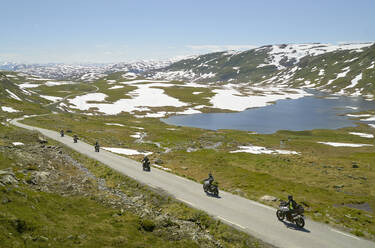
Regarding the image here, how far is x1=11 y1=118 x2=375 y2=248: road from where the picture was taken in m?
17.2

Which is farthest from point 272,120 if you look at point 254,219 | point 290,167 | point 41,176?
point 41,176

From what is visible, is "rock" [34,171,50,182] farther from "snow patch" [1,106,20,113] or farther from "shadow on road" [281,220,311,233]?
"snow patch" [1,106,20,113]

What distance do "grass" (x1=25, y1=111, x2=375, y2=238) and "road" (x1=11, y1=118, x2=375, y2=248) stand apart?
2293 mm

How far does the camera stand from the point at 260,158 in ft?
184

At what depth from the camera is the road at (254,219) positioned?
56.5 feet

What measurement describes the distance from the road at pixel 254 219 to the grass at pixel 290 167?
90.3 inches

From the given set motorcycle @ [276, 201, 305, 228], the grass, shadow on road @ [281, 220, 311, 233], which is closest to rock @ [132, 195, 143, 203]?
the grass

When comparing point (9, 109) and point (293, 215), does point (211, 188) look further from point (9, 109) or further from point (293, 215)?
point (9, 109)

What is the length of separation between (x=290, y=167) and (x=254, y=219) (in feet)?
102

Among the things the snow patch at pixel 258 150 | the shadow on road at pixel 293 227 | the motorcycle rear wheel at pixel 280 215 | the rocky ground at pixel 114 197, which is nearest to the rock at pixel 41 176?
the rocky ground at pixel 114 197

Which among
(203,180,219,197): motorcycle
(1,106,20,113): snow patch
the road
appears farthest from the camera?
(1,106,20,113): snow patch

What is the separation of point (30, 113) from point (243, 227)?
10507 centimetres

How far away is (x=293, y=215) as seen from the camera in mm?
19734

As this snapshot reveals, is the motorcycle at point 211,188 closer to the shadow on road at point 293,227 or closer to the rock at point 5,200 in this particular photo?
the shadow on road at point 293,227
